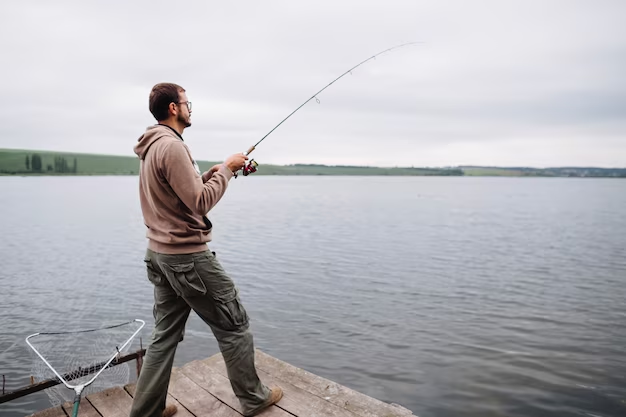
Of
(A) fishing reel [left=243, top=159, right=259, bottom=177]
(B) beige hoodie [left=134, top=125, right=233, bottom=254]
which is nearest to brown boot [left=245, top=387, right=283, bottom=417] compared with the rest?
(B) beige hoodie [left=134, top=125, right=233, bottom=254]

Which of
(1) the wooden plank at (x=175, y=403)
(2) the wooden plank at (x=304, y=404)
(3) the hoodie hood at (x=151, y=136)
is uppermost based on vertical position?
(3) the hoodie hood at (x=151, y=136)

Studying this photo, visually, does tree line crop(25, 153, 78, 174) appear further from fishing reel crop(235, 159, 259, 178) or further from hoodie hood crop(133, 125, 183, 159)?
hoodie hood crop(133, 125, 183, 159)

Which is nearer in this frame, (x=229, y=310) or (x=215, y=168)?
(x=229, y=310)

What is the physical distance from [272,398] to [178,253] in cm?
154

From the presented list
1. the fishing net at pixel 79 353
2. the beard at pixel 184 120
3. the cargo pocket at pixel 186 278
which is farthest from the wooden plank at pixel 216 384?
the beard at pixel 184 120

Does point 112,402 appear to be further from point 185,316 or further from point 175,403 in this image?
point 185,316

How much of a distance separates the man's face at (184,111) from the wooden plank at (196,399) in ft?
7.62

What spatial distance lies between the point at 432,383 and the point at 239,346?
454 cm

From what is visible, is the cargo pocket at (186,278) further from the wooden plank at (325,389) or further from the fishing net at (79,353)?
the fishing net at (79,353)

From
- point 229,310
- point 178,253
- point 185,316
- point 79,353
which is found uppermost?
point 178,253

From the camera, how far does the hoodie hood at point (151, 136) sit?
3.20 m

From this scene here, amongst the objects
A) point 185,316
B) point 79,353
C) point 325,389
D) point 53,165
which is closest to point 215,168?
point 185,316

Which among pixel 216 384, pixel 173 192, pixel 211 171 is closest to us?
pixel 173 192

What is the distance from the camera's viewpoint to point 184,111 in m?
3.38
